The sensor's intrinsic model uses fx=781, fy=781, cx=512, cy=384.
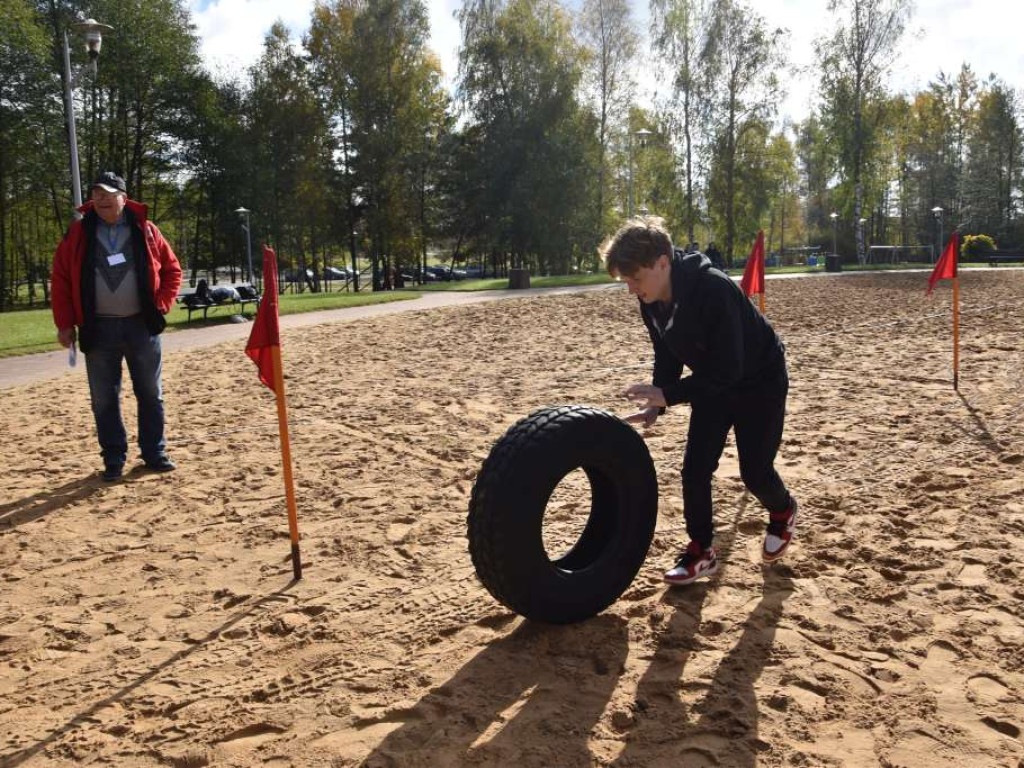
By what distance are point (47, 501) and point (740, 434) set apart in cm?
473

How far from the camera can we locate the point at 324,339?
13.9 m

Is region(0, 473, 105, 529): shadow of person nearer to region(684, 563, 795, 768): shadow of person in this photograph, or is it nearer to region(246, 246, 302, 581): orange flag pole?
region(246, 246, 302, 581): orange flag pole

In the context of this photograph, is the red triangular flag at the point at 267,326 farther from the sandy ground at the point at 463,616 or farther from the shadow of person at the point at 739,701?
the shadow of person at the point at 739,701

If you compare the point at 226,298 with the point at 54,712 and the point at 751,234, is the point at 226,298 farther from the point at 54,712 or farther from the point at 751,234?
the point at 751,234

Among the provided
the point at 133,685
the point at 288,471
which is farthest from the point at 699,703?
the point at 288,471

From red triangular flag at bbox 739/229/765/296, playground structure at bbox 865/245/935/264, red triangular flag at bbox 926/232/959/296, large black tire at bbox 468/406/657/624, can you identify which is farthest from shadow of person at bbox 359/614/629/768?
playground structure at bbox 865/245/935/264

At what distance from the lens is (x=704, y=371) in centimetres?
346

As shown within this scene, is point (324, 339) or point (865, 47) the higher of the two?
point (865, 47)

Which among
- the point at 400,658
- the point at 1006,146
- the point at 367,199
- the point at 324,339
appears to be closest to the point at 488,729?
the point at 400,658

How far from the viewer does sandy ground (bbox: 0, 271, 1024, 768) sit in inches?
106

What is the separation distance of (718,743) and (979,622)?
1.56 meters

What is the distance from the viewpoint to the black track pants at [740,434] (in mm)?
3621

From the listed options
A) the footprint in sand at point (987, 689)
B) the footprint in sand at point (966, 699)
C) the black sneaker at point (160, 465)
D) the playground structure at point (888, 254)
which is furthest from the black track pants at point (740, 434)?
the playground structure at point (888, 254)

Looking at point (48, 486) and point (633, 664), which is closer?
point (633, 664)
